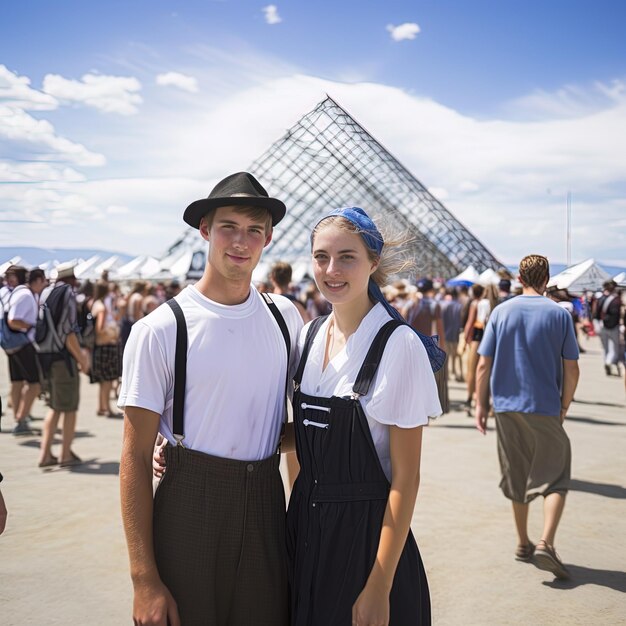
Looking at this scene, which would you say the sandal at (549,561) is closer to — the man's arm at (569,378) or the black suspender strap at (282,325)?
the man's arm at (569,378)

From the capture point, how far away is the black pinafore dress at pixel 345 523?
2.08 m

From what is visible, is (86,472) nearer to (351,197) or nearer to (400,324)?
(400,324)

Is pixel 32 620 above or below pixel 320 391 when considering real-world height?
below

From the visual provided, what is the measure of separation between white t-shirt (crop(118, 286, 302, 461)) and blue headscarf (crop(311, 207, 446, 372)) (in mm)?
389

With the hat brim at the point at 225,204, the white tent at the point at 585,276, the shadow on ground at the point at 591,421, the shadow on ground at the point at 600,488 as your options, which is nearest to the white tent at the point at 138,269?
the white tent at the point at 585,276

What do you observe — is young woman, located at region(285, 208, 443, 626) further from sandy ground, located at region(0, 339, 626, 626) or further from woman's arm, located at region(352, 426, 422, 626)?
sandy ground, located at region(0, 339, 626, 626)

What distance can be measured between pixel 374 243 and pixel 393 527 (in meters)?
0.88

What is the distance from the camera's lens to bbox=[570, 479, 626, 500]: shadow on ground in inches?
232

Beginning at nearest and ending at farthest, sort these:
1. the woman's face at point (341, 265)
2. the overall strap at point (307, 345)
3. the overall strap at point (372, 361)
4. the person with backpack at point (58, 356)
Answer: the overall strap at point (372, 361)
the woman's face at point (341, 265)
the overall strap at point (307, 345)
the person with backpack at point (58, 356)

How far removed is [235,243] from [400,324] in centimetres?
59

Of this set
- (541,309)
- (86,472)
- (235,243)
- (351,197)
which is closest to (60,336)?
(86,472)

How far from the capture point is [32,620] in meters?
3.57

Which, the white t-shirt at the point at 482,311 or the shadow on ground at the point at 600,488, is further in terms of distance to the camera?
the white t-shirt at the point at 482,311

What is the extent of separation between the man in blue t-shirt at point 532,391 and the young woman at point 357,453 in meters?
2.53
